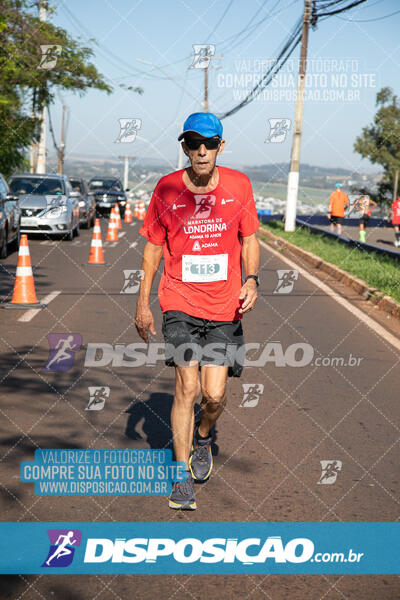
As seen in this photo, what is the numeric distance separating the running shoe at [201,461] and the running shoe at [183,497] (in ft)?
1.11

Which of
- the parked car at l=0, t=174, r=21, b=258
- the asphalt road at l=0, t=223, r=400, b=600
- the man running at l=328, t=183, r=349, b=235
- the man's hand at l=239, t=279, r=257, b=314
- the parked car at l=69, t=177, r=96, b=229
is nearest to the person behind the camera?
the asphalt road at l=0, t=223, r=400, b=600

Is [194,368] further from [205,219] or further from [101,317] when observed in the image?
[101,317]

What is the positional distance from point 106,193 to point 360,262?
21738 mm

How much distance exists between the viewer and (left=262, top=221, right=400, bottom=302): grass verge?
13.4 m

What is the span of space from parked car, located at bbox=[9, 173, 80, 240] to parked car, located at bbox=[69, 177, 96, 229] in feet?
11.1

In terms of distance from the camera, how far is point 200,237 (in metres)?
4.55

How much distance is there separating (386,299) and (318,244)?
10.7m

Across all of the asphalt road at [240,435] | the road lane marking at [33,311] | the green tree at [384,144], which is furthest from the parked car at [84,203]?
the green tree at [384,144]

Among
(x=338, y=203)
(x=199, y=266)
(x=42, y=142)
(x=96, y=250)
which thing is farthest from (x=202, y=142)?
(x=42, y=142)

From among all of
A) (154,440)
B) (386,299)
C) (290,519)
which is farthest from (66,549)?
(386,299)

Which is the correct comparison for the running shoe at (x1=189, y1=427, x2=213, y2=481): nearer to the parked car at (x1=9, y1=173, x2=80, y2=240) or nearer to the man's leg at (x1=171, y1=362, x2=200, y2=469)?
the man's leg at (x1=171, y1=362, x2=200, y2=469)

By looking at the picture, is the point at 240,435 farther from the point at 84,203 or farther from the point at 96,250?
the point at 84,203

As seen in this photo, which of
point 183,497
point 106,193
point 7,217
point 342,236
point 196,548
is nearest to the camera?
point 196,548

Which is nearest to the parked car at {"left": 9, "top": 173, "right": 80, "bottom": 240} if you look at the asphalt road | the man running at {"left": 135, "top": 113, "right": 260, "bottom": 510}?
the asphalt road
